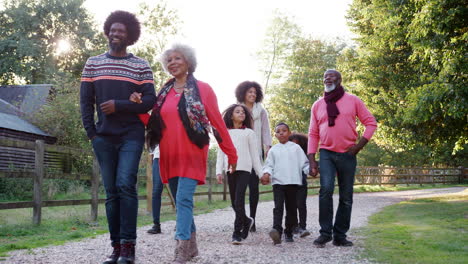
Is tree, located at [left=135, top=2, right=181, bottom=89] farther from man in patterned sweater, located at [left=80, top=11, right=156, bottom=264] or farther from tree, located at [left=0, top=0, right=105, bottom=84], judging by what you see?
man in patterned sweater, located at [left=80, top=11, right=156, bottom=264]

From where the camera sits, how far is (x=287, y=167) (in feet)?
19.6

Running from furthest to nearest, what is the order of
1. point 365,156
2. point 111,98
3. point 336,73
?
point 365,156
point 336,73
point 111,98

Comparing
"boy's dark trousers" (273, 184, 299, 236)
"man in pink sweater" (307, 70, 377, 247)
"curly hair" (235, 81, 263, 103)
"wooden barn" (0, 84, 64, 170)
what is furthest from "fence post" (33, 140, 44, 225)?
"wooden barn" (0, 84, 64, 170)

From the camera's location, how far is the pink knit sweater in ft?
17.9

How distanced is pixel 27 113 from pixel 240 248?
934 inches

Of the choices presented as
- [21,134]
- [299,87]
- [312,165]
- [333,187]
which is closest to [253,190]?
[312,165]

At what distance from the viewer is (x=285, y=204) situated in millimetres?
5984

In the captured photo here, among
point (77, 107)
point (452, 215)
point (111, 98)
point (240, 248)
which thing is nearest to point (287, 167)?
point (240, 248)

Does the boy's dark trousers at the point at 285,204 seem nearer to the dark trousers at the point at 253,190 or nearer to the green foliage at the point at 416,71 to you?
the dark trousers at the point at 253,190

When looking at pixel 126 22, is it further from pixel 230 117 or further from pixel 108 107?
pixel 230 117

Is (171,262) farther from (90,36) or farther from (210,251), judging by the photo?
(90,36)

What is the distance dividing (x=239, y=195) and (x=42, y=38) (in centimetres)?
4430

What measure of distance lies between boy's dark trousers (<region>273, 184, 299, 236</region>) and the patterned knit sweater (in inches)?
88.8

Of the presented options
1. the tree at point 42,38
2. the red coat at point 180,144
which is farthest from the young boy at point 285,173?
the tree at point 42,38
